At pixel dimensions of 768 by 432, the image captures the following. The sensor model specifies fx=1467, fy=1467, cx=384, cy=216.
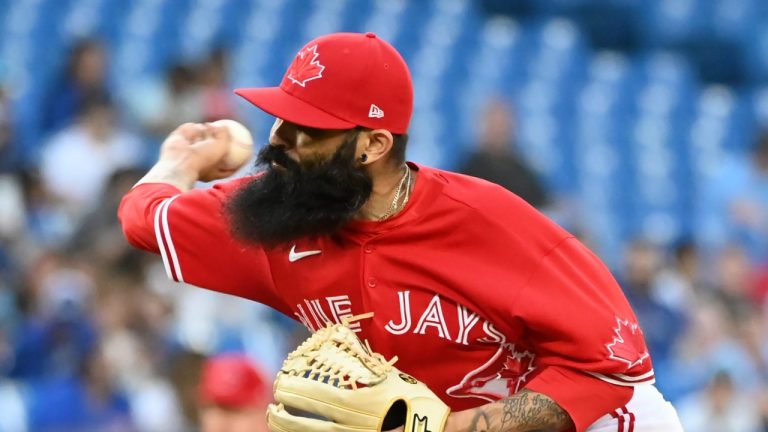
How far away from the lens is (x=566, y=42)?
10305 mm

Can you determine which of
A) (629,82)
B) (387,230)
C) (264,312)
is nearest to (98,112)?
(264,312)

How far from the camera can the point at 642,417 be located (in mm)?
3309

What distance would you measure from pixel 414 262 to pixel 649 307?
4074 millimetres

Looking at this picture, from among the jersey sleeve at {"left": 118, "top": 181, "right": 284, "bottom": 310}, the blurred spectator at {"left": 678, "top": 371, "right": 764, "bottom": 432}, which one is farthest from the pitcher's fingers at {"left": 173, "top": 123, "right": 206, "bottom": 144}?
the blurred spectator at {"left": 678, "top": 371, "right": 764, "bottom": 432}

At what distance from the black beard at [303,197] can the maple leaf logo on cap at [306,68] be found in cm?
15

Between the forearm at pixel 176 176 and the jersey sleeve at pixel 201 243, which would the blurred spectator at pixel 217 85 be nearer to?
the forearm at pixel 176 176

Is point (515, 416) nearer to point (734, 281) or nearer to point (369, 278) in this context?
point (369, 278)

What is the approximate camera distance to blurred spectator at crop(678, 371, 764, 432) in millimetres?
6457

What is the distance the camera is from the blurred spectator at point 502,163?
6.92 m

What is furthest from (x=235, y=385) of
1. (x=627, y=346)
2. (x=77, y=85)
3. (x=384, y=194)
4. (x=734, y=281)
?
(x=734, y=281)

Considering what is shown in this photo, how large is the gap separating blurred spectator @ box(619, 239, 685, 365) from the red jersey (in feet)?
12.5

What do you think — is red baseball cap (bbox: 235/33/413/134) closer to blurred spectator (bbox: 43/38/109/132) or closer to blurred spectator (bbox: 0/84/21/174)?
blurred spectator (bbox: 0/84/21/174)

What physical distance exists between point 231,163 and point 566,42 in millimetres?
7036

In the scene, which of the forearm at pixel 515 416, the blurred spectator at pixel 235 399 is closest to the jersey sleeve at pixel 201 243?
the forearm at pixel 515 416
